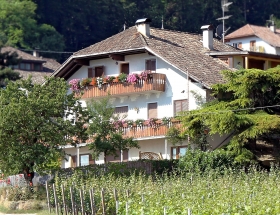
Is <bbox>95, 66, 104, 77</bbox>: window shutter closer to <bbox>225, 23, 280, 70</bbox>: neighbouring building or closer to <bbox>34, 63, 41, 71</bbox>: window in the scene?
<bbox>225, 23, 280, 70</bbox>: neighbouring building

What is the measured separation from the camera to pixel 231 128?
43.9 m

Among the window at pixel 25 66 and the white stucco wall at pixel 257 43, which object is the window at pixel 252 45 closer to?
the white stucco wall at pixel 257 43

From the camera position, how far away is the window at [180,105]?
163 feet

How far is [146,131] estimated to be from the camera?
163 ft

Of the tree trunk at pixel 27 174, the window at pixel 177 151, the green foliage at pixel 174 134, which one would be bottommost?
the tree trunk at pixel 27 174

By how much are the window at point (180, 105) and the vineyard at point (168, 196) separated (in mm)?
12817

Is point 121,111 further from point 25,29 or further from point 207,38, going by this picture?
point 25,29

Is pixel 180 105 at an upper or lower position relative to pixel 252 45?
lower

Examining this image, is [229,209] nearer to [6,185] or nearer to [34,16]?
[6,185]

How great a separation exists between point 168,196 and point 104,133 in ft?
59.3

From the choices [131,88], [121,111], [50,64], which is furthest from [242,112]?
[50,64]

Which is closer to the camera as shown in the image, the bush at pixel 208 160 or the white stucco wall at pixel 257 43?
the bush at pixel 208 160

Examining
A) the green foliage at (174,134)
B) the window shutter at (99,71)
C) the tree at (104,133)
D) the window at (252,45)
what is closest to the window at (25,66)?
the window at (252,45)

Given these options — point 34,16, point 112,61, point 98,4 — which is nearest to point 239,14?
point 98,4
